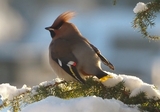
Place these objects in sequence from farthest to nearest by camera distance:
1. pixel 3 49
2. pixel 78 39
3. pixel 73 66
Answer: pixel 3 49, pixel 78 39, pixel 73 66

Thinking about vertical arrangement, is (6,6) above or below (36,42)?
above

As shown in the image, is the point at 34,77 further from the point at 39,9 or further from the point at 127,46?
the point at 39,9

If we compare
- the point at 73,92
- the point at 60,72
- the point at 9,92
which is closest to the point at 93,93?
the point at 73,92

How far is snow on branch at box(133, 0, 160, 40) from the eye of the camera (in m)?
1.41

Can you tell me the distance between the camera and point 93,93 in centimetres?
137

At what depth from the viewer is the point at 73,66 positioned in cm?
181

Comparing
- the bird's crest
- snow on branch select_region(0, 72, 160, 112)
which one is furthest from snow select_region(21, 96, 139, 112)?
the bird's crest

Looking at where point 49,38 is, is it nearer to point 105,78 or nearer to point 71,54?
point 71,54

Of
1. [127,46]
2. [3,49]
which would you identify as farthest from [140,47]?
[3,49]

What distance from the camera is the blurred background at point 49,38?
7.23 metres

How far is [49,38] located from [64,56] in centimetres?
600

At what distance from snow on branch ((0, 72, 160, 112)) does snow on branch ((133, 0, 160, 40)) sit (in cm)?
15

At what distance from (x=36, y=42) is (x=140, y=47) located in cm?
159

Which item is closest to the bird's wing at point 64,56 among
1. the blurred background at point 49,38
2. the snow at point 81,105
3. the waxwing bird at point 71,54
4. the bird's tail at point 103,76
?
the waxwing bird at point 71,54
